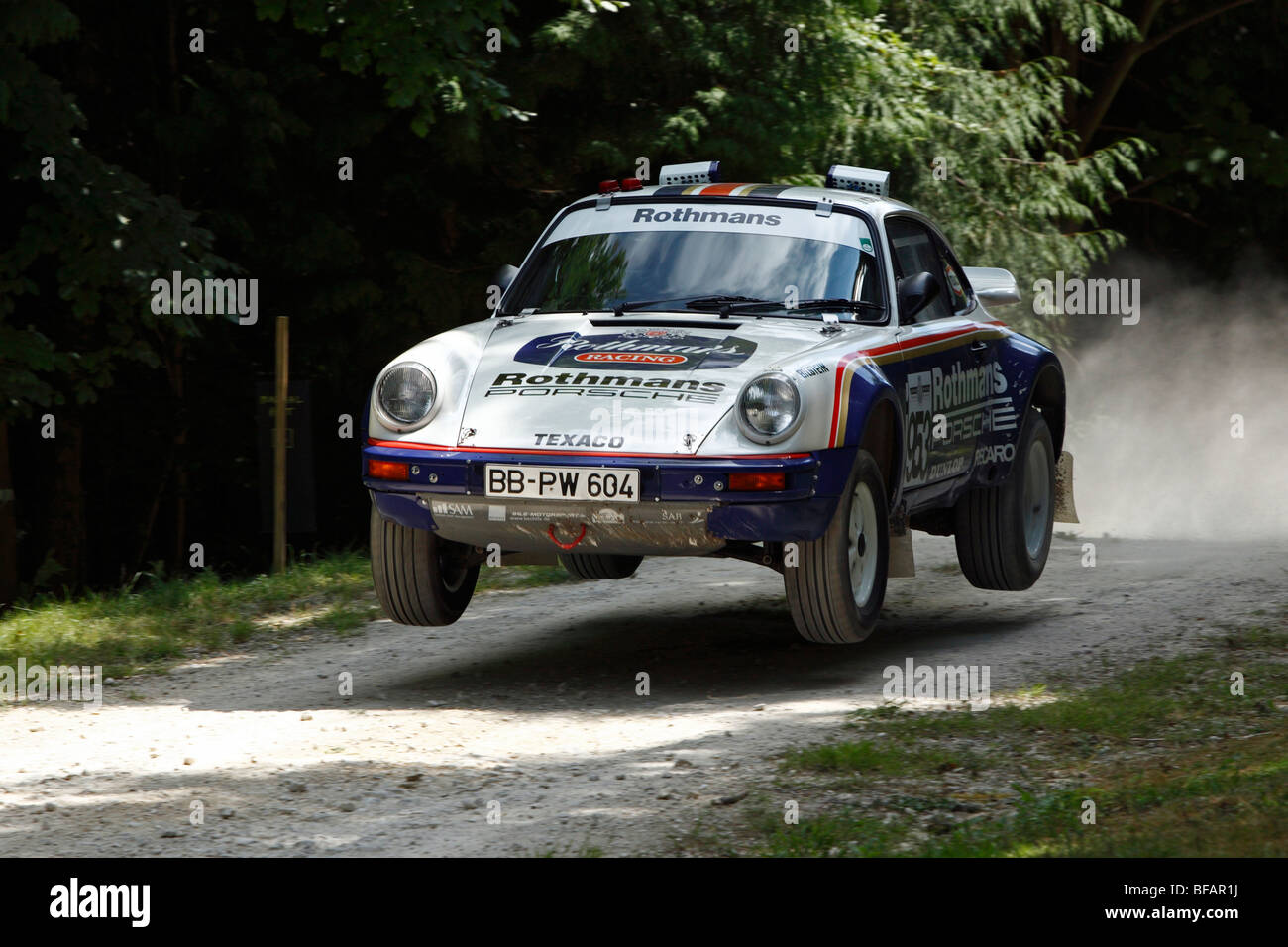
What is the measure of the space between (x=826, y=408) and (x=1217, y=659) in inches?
86.8

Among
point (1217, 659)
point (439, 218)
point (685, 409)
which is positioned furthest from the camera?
point (439, 218)

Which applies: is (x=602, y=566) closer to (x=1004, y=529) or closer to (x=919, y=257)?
(x=1004, y=529)

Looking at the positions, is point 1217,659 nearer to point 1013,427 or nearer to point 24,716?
point 1013,427

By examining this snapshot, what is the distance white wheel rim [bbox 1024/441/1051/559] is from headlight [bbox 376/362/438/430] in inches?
148

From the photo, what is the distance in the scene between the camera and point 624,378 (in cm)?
719

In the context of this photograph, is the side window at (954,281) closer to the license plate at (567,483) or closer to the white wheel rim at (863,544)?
the white wheel rim at (863,544)

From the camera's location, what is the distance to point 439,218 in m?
17.9

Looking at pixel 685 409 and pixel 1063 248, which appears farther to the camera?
pixel 1063 248

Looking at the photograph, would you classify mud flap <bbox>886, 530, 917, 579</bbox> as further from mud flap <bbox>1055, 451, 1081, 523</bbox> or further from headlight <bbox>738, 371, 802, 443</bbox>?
mud flap <bbox>1055, 451, 1081, 523</bbox>

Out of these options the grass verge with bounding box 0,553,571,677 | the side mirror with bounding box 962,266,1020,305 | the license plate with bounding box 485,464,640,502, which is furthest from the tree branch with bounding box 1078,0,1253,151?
the license plate with bounding box 485,464,640,502

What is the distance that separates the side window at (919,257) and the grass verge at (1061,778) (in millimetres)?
2210

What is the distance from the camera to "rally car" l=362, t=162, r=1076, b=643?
275 inches
